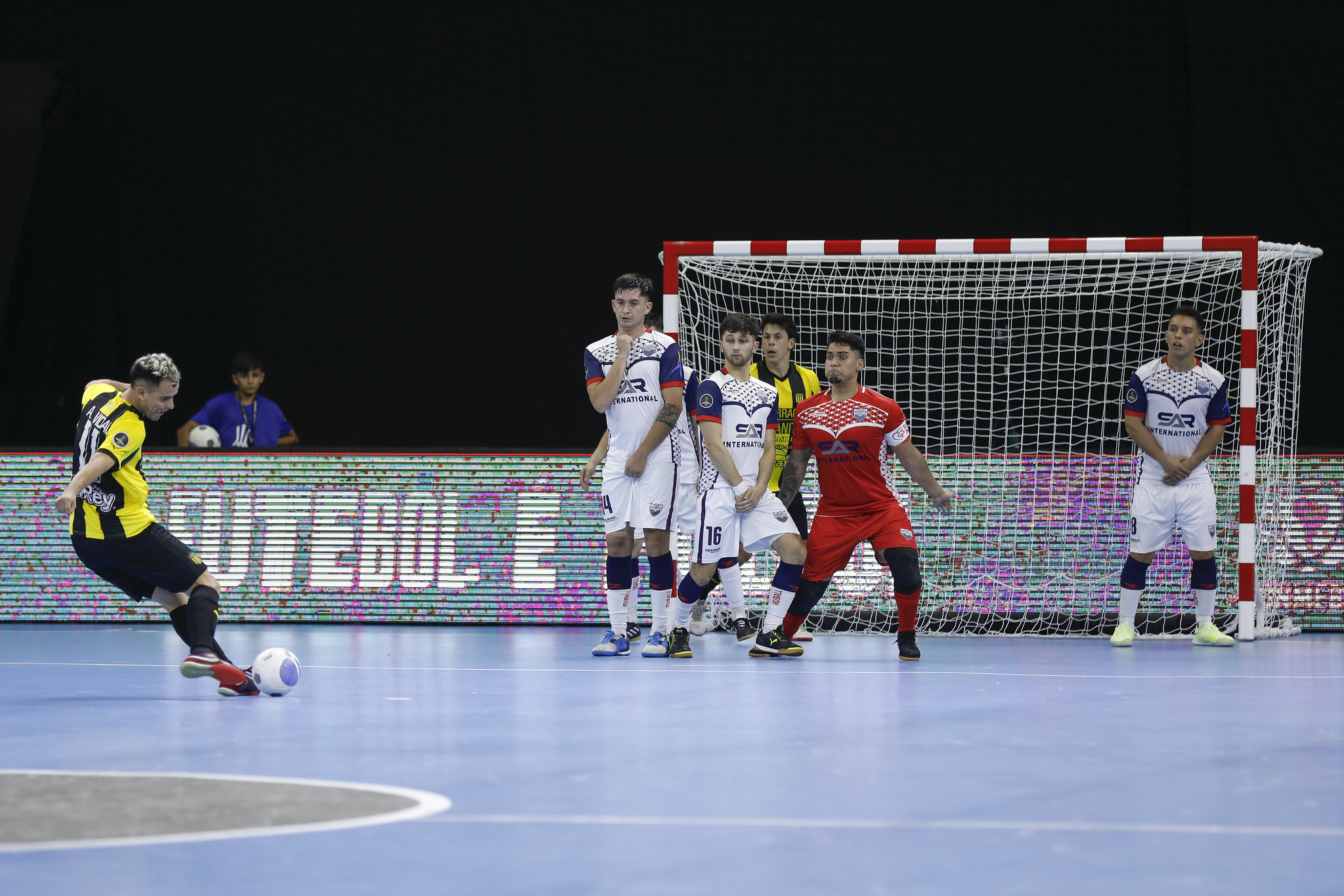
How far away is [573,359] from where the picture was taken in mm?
13453

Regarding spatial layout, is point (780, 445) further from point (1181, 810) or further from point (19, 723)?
point (1181, 810)

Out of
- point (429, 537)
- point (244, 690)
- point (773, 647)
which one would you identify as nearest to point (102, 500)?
point (244, 690)

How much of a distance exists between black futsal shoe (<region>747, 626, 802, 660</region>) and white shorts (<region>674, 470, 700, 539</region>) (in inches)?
30.4

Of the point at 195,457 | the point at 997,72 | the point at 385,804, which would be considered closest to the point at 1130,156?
the point at 997,72

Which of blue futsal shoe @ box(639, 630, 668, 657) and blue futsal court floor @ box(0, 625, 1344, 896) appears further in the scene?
blue futsal shoe @ box(639, 630, 668, 657)

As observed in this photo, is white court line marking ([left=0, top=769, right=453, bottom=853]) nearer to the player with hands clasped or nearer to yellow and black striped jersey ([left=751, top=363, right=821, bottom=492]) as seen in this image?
the player with hands clasped

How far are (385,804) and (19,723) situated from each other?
2.49 metres

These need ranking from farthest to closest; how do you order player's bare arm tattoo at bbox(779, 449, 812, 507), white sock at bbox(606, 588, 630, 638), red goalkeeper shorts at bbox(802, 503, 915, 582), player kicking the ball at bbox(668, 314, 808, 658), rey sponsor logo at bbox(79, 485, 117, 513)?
white sock at bbox(606, 588, 630, 638)
player's bare arm tattoo at bbox(779, 449, 812, 507)
player kicking the ball at bbox(668, 314, 808, 658)
red goalkeeper shorts at bbox(802, 503, 915, 582)
rey sponsor logo at bbox(79, 485, 117, 513)

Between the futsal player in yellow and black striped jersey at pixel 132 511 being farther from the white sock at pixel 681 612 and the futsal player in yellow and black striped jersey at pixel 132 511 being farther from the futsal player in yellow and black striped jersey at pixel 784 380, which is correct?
the futsal player in yellow and black striped jersey at pixel 784 380

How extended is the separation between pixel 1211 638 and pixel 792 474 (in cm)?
290

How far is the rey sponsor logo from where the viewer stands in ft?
23.1

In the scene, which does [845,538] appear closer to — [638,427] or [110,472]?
[638,427]

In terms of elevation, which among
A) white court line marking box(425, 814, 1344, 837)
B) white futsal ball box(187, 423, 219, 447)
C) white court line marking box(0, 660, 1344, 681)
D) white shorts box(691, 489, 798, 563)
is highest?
white futsal ball box(187, 423, 219, 447)

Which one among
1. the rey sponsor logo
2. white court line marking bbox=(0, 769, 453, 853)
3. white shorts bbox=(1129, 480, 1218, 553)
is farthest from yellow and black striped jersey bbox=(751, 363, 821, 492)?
white court line marking bbox=(0, 769, 453, 853)
